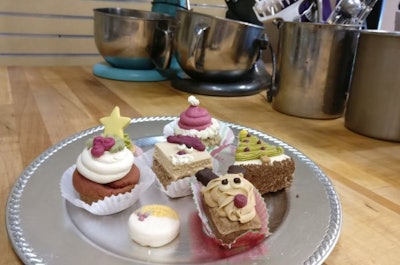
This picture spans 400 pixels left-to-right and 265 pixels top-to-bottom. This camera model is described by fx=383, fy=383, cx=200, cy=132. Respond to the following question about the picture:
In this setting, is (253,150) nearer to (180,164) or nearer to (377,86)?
(180,164)

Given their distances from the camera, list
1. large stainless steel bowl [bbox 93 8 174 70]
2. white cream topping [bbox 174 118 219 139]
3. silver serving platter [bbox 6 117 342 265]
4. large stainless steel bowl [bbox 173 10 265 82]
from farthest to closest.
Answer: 1. large stainless steel bowl [bbox 93 8 174 70]
2. large stainless steel bowl [bbox 173 10 265 82]
3. white cream topping [bbox 174 118 219 139]
4. silver serving platter [bbox 6 117 342 265]

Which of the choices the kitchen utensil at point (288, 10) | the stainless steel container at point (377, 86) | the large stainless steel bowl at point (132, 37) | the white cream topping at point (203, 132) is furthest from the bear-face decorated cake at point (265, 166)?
the large stainless steel bowl at point (132, 37)

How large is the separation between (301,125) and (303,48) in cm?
18

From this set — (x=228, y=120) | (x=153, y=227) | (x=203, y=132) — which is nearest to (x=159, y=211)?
(x=153, y=227)

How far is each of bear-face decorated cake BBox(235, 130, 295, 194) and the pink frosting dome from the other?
5.4 inches

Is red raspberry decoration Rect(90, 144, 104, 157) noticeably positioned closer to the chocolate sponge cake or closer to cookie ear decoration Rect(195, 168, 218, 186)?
the chocolate sponge cake

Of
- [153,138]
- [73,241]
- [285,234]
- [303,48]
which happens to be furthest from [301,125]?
[73,241]

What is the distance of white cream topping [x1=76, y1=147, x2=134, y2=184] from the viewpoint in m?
0.53

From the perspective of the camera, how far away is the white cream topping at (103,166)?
526 mm

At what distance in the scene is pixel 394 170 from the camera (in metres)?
0.69

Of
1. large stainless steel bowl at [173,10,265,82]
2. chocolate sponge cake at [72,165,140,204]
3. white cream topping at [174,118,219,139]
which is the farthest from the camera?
large stainless steel bowl at [173,10,265,82]

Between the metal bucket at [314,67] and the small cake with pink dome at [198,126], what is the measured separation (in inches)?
10.0

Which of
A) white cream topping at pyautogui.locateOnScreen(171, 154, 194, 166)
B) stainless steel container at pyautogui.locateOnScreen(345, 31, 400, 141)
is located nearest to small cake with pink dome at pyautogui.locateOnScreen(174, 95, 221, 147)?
white cream topping at pyautogui.locateOnScreen(171, 154, 194, 166)

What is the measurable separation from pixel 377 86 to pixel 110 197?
59 centimetres
